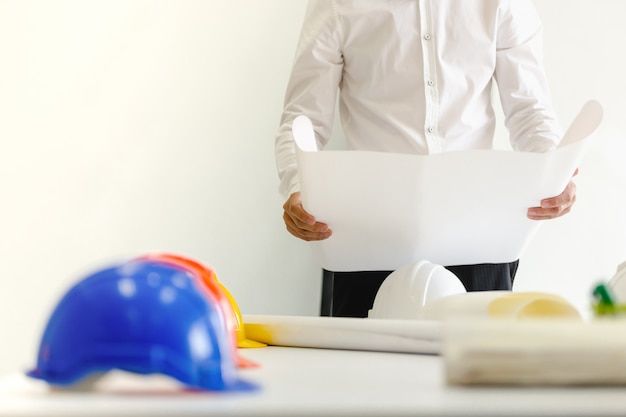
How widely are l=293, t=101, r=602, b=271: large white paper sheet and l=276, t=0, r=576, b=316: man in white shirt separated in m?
0.29

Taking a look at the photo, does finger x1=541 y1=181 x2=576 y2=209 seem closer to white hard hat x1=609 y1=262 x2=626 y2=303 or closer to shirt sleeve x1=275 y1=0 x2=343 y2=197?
white hard hat x1=609 y1=262 x2=626 y2=303

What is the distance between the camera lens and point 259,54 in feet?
9.75

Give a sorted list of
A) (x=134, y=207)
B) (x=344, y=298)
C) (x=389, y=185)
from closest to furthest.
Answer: (x=389, y=185), (x=344, y=298), (x=134, y=207)

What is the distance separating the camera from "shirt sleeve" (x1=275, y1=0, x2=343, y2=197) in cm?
167

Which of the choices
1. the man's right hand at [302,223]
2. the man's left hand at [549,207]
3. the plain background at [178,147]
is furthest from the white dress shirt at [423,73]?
the plain background at [178,147]

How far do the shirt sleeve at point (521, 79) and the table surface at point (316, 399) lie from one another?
1173mm

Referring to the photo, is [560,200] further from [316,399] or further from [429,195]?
[316,399]

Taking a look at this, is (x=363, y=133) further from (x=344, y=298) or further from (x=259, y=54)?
(x=259, y=54)

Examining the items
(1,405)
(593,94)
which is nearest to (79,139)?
(593,94)

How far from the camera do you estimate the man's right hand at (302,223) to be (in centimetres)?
129

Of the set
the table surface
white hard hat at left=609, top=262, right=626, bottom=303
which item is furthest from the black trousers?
the table surface

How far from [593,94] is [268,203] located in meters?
1.17

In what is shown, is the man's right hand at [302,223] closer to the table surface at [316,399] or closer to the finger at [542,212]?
the finger at [542,212]

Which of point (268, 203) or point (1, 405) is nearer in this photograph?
point (1, 405)
